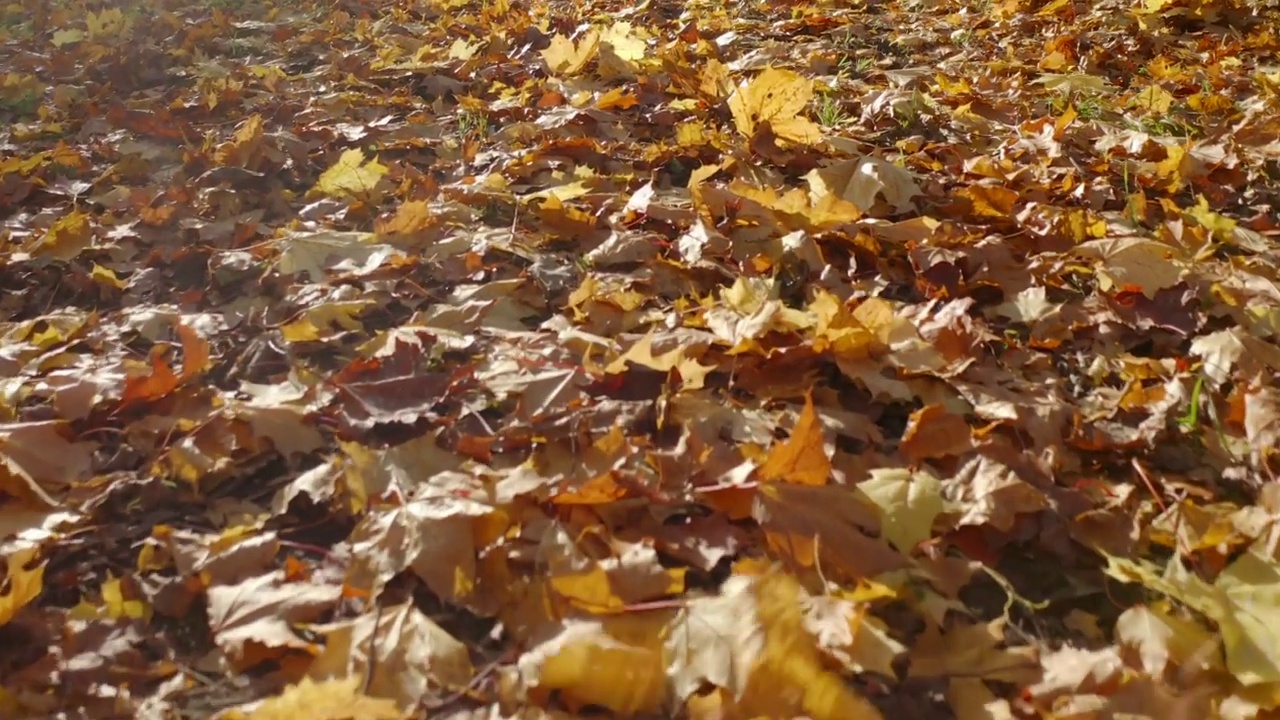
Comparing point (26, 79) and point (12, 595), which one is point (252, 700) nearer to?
point (12, 595)

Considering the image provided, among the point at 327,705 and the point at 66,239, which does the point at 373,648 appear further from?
the point at 66,239

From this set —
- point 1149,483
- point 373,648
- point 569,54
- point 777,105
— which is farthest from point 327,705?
point 569,54

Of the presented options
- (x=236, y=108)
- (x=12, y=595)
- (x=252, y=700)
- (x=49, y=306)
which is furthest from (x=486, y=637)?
(x=236, y=108)

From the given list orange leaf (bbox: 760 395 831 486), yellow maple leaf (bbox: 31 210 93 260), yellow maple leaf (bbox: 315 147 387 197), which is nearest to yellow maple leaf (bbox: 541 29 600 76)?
yellow maple leaf (bbox: 315 147 387 197)

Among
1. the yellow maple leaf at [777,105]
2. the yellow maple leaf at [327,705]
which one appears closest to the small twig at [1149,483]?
the yellow maple leaf at [327,705]

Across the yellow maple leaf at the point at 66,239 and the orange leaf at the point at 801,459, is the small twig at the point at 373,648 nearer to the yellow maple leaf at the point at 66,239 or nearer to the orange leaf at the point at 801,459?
the orange leaf at the point at 801,459

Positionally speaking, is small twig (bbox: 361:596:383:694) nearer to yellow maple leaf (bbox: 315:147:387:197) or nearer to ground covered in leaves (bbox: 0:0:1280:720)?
ground covered in leaves (bbox: 0:0:1280:720)
